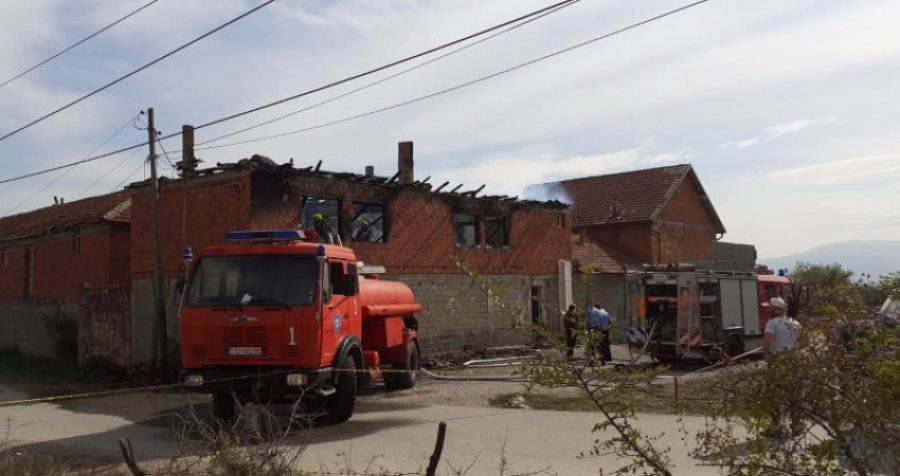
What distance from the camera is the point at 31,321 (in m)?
23.5

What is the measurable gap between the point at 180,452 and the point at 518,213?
64.1ft

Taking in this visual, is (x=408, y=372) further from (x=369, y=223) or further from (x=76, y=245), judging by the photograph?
(x=76, y=245)

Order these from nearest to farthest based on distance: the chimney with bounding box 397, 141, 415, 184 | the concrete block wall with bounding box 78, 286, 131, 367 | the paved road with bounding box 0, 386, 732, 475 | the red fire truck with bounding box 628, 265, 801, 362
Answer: the paved road with bounding box 0, 386, 732, 475 < the red fire truck with bounding box 628, 265, 801, 362 < the concrete block wall with bounding box 78, 286, 131, 367 < the chimney with bounding box 397, 141, 415, 184

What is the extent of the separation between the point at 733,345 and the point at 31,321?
2076 centimetres

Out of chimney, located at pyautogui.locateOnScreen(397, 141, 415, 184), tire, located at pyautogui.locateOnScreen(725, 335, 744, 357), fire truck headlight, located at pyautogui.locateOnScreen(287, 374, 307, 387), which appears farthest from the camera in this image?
chimney, located at pyautogui.locateOnScreen(397, 141, 415, 184)

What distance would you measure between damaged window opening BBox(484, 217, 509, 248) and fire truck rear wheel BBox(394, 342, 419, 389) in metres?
9.16

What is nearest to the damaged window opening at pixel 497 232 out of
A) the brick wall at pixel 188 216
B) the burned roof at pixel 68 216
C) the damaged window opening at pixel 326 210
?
the damaged window opening at pixel 326 210

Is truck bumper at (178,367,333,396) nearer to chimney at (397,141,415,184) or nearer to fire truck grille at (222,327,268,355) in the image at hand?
fire truck grille at (222,327,268,355)

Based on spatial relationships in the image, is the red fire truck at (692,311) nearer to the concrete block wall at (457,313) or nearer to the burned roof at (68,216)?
the concrete block wall at (457,313)

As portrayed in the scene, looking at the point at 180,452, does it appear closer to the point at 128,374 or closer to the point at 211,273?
the point at 211,273

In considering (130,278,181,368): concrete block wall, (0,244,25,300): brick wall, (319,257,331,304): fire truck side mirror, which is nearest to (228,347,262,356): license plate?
(319,257,331,304): fire truck side mirror

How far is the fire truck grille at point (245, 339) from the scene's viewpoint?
10359 millimetres

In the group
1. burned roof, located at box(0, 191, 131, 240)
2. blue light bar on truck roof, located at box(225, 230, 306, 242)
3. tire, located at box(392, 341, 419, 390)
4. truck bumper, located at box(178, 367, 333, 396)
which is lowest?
tire, located at box(392, 341, 419, 390)

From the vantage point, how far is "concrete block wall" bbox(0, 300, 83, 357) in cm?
2208
